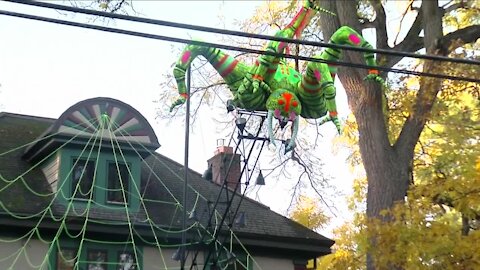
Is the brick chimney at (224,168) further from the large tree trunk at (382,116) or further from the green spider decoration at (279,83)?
the green spider decoration at (279,83)

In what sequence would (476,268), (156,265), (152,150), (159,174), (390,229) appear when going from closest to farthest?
(476,268)
(390,229)
(156,265)
(152,150)
(159,174)

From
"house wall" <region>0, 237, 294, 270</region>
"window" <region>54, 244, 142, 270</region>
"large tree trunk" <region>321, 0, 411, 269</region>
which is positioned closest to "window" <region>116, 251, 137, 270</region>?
"window" <region>54, 244, 142, 270</region>

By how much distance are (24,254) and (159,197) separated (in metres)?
3.57

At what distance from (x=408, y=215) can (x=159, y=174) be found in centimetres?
683

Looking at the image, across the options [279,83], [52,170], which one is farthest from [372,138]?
[52,170]

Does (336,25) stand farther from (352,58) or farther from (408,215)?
(408,215)

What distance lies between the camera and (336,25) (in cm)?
1894

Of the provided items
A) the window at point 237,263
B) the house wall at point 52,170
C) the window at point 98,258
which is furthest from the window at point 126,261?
the house wall at point 52,170

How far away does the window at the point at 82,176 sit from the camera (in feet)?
55.0

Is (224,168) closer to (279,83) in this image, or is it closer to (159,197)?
(159,197)

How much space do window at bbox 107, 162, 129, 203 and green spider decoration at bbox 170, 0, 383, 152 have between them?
5098 millimetres

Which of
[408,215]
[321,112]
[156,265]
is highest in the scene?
[321,112]

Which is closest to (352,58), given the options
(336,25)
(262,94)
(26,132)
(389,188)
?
(336,25)

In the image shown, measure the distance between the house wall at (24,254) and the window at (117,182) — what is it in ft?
6.19
